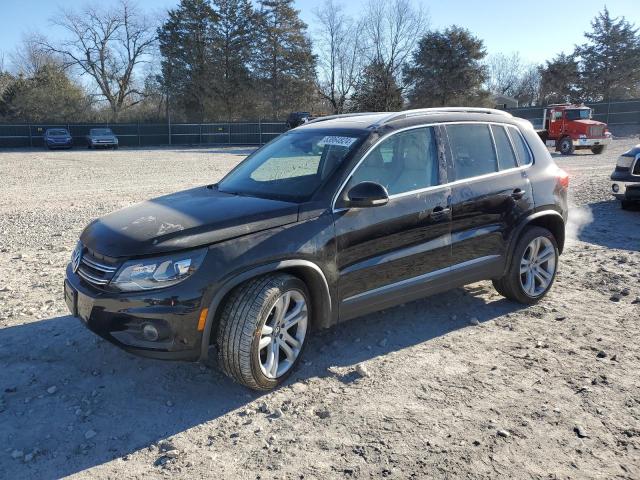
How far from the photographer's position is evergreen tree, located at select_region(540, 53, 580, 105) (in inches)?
2163

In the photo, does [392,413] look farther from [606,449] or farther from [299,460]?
[606,449]

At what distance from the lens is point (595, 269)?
6.41 metres

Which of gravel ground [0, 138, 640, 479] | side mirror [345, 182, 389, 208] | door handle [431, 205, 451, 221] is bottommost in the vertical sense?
gravel ground [0, 138, 640, 479]

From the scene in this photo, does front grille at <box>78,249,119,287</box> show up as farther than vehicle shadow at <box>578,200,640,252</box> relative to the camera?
No

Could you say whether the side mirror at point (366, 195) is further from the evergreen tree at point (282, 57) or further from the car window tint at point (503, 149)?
the evergreen tree at point (282, 57)

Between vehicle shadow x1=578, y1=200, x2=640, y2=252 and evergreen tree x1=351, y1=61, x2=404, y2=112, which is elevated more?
evergreen tree x1=351, y1=61, x2=404, y2=112

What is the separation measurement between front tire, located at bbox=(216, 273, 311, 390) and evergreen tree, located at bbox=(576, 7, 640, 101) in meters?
57.3

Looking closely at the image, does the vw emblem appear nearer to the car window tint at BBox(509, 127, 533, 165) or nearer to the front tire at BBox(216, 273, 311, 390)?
the front tire at BBox(216, 273, 311, 390)

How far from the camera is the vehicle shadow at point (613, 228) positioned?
7.77m

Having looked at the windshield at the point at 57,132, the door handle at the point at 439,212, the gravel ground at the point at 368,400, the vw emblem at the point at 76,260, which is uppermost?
the windshield at the point at 57,132

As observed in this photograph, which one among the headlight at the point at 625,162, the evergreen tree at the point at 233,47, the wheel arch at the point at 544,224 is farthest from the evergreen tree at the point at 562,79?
the wheel arch at the point at 544,224

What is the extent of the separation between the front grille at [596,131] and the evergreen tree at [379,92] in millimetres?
26153

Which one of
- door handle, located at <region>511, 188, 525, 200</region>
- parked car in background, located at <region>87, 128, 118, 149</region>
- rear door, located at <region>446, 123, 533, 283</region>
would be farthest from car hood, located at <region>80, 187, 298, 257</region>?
parked car in background, located at <region>87, 128, 118, 149</region>

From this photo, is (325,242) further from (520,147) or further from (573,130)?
(573,130)
